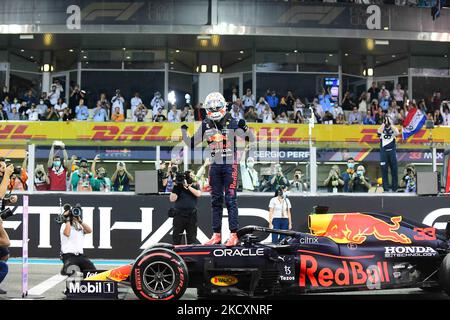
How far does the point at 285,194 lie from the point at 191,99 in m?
15.9

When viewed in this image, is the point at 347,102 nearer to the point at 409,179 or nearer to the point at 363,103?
the point at 363,103

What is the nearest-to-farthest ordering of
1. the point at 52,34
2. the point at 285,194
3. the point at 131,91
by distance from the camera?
the point at 285,194, the point at 52,34, the point at 131,91

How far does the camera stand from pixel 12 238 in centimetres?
1484

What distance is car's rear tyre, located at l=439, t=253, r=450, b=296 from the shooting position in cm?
897

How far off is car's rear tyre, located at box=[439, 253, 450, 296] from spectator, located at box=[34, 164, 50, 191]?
8.54 m

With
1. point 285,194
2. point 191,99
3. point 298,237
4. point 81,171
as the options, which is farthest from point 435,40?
point 298,237

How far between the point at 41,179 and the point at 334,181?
5.88m

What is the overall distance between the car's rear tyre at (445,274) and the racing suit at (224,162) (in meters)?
2.57

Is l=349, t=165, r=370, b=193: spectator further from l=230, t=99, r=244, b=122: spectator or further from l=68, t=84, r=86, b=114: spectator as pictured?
l=68, t=84, r=86, b=114: spectator

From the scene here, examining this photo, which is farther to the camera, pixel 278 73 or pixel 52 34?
pixel 278 73

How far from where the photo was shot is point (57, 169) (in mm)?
14781

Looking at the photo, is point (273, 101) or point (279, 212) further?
point (273, 101)

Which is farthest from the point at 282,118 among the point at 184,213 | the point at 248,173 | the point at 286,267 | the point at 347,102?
the point at 286,267
